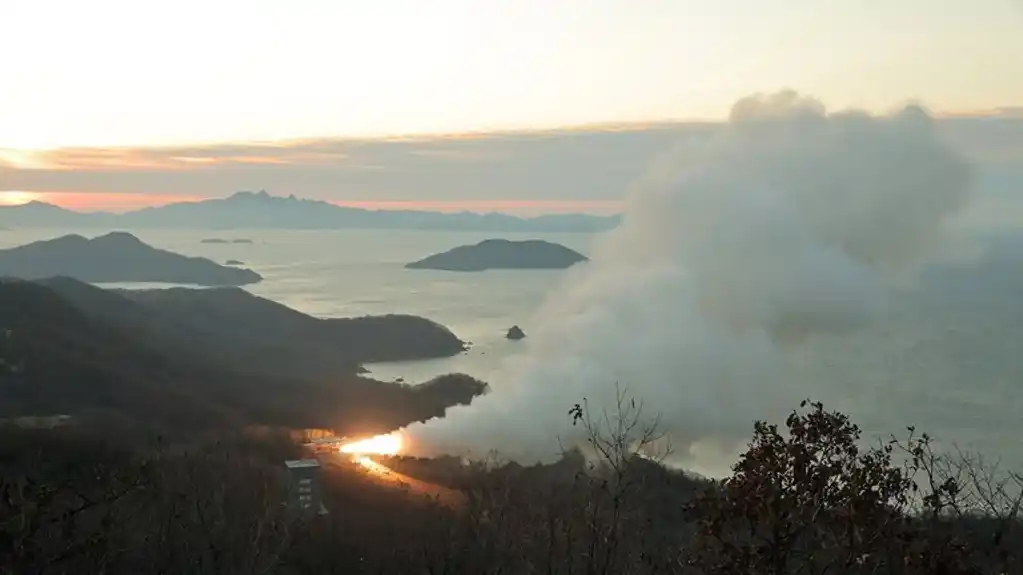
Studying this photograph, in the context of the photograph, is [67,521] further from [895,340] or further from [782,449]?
[895,340]

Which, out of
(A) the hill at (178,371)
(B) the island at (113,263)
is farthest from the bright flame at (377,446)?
(B) the island at (113,263)

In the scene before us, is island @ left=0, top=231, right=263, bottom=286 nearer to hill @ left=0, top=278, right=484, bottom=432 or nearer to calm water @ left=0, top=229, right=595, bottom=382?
calm water @ left=0, top=229, right=595, bottom=382

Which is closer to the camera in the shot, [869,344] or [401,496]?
[401,496]

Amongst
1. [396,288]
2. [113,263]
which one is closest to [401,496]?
[396,288]

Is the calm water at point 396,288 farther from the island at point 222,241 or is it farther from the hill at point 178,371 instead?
the hill at point 178,371

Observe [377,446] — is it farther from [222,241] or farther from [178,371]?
[222,241]

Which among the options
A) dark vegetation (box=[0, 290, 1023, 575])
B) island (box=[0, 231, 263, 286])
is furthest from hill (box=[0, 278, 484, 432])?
island (box=[0, 231, 263, 286])
